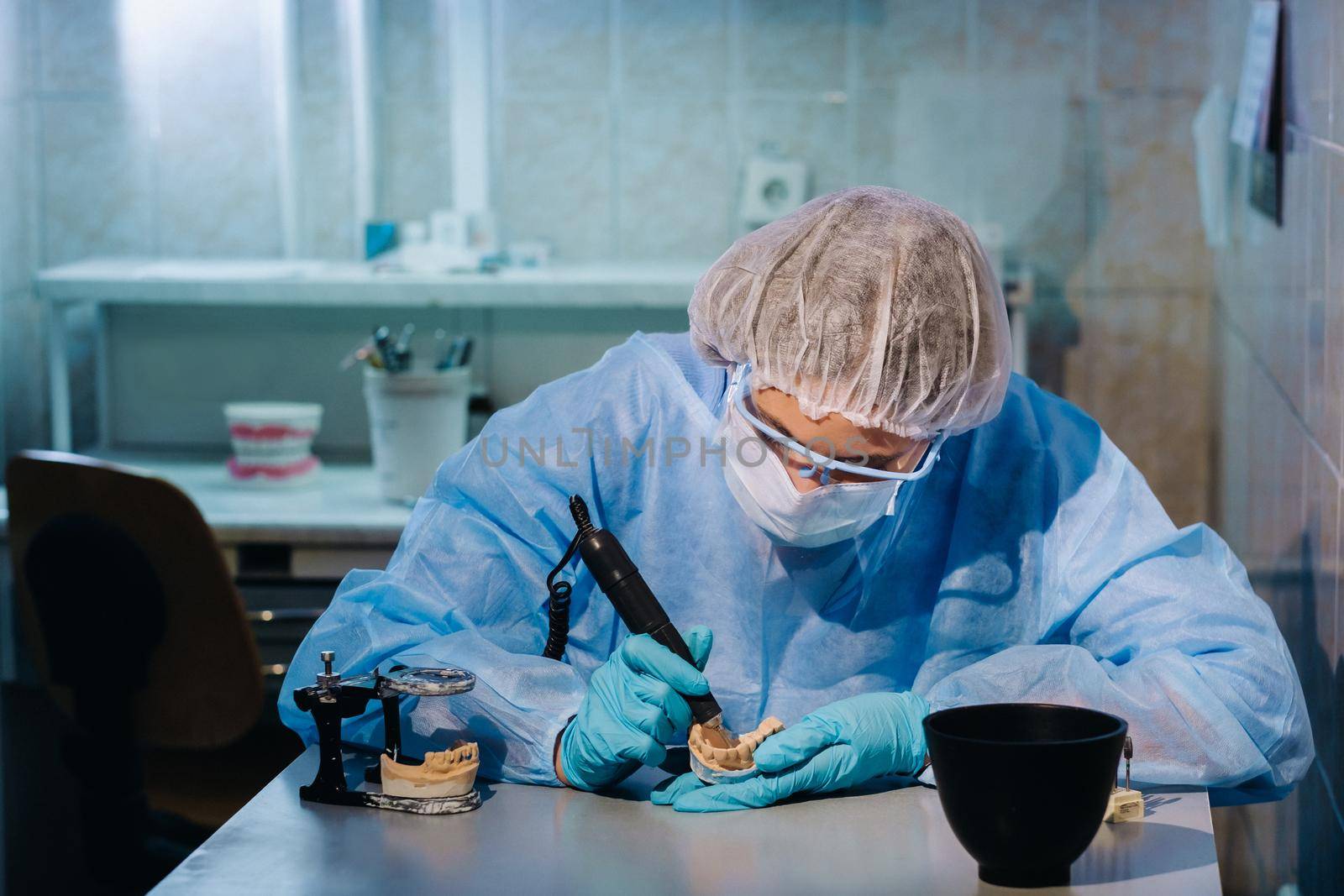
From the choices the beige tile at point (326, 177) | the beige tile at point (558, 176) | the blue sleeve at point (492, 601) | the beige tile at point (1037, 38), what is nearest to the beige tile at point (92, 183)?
the beige tile at point (326, 177)

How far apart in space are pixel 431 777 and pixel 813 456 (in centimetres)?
39

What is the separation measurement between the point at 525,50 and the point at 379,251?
477 mm

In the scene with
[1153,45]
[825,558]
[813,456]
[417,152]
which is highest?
[1153,45]

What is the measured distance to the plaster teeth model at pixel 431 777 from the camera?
1062 millimetres

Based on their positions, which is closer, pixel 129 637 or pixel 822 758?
pixel 822 758

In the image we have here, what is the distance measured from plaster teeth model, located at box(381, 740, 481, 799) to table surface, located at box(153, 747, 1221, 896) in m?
0.02

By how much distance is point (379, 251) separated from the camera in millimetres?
2730

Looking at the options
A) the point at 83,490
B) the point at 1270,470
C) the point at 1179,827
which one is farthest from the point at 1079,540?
the point at 83,490

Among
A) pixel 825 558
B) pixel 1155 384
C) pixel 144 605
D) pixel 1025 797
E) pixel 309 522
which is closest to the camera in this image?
pixel 1025 797

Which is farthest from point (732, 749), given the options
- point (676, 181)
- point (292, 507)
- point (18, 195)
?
point (18, 195)

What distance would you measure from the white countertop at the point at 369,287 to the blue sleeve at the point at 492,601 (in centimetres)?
119

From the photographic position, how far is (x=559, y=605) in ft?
4.12

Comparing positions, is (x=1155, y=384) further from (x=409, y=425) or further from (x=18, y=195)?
(x=18, y=195)

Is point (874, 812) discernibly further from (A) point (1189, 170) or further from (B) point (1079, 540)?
(A) point (1189, 170)
